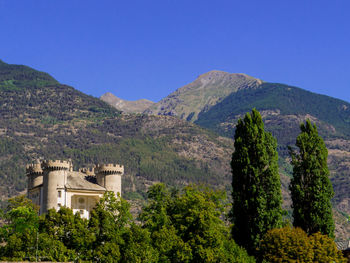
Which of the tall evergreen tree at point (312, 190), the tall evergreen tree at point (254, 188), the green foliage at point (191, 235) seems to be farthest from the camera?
the tall evergreen tree at point (312, 190)

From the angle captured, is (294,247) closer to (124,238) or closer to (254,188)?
(254,188)

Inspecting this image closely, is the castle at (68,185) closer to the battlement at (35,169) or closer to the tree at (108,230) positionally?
the battlement at (35,169)

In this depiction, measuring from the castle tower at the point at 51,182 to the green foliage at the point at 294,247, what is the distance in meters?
40.3

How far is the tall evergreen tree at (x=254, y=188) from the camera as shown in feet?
269

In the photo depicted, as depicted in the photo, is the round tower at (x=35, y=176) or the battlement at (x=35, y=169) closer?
the round tower at (x=35, y=176)

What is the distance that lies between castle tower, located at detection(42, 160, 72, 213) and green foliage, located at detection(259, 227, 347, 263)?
40.3m

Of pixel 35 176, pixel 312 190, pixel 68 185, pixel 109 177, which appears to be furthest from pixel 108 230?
pixel 35 176

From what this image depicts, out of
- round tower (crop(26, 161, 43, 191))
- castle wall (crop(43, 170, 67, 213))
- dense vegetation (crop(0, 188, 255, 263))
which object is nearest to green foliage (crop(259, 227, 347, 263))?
dense vegetation (crop(0, 188, 255, 263))

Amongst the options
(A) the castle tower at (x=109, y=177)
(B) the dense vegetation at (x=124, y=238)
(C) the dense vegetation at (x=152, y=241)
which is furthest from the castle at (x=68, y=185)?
(C) the dense vegetation at (x=152, y=241)

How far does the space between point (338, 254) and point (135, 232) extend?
86.5 ft

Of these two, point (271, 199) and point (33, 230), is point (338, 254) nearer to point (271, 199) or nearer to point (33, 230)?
point (271, 199)

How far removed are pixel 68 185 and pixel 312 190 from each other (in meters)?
43.1

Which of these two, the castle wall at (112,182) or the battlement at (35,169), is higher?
the battlement at (35,169)

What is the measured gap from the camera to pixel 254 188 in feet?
271
